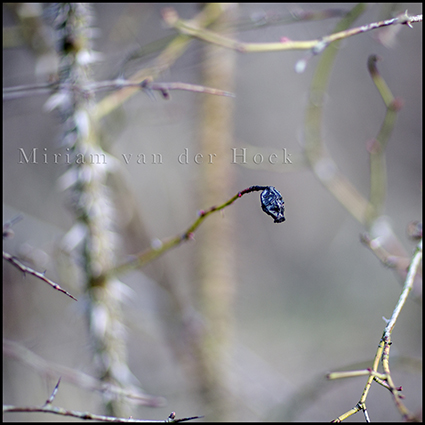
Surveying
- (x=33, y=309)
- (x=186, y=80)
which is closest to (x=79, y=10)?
(x=186, y=80)

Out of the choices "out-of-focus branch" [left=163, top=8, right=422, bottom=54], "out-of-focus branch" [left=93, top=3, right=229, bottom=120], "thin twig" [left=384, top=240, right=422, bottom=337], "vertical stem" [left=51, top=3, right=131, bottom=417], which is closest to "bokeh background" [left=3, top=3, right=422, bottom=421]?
"out-of-focus branch" [left=93, top=3, right=229, bottom=120]

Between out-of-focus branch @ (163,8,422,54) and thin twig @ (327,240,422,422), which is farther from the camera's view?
out-of-focus branch @ (163,8,422,54)

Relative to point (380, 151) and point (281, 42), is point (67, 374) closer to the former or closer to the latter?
point (281, 42)

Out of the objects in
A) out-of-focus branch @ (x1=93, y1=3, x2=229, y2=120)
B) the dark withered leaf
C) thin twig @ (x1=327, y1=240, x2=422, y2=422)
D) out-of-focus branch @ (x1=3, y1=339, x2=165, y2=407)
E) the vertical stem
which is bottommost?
thin twig @ (x1=327, y1=240, x2=422, y2=422)

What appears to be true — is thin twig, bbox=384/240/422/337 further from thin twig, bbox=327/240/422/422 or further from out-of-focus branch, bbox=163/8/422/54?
out-of-focus branch, bbox=163/8/422/54

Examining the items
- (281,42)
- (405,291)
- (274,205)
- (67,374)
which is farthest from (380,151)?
(67,374)

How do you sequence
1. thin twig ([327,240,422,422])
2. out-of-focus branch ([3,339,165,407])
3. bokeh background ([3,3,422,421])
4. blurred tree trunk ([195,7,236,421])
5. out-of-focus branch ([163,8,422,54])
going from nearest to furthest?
thin twig ([327,240,422,422]) → out-of-focus branch ([163,8,422,54]) → out-of-focus branch ([3,339,165,407]) → blurred tree trunk ([195,7,236,421]) → bokeh background ([3,3,422,421])

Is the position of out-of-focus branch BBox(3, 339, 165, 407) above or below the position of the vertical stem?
below
